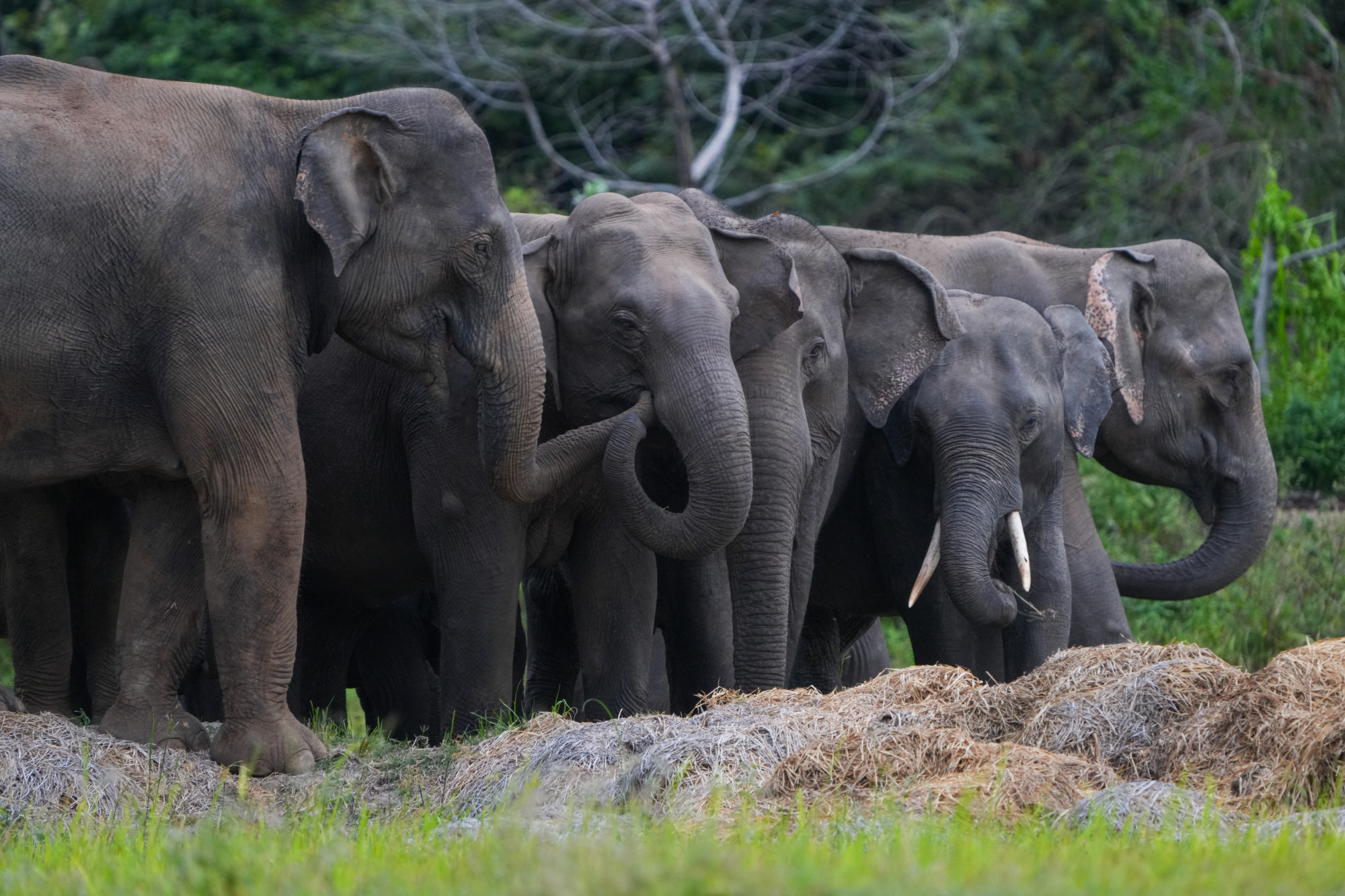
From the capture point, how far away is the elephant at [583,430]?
6988 millimetres

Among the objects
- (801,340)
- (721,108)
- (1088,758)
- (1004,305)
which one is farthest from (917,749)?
(721,108)

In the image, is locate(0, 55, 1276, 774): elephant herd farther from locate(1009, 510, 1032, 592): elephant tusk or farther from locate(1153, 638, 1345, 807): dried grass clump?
locate(1153, 638, 1345, 807): dried grass clump

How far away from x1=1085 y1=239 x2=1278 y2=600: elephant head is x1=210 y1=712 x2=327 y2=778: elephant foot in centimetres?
487

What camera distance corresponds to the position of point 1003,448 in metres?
7.95

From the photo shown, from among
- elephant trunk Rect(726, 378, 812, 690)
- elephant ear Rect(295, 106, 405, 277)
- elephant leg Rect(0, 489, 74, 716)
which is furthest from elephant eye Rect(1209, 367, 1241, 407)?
elephant leg Rect(0, 489, 74, 716)

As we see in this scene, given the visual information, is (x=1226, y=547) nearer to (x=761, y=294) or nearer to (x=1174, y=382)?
(x=1174, y=382)

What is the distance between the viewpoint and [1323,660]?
18.8 ft

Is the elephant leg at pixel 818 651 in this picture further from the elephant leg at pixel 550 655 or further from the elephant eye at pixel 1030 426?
the elephant eye at pixel 1030 426

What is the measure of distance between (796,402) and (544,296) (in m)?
1.10

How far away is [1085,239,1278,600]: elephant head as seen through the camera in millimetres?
9852

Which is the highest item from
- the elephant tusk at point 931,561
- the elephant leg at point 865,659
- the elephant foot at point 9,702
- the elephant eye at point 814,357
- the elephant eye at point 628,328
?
the elephant eye at point 628,328

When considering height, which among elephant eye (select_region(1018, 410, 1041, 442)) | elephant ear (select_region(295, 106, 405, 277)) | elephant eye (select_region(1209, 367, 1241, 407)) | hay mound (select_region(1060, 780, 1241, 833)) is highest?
elephant ear (select_region(295, 106, 405, 277))

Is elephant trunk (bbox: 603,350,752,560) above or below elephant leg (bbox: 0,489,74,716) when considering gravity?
above

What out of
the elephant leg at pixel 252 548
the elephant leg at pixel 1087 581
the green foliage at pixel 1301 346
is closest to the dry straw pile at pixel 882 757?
the elephant leg at pixel 252 548
